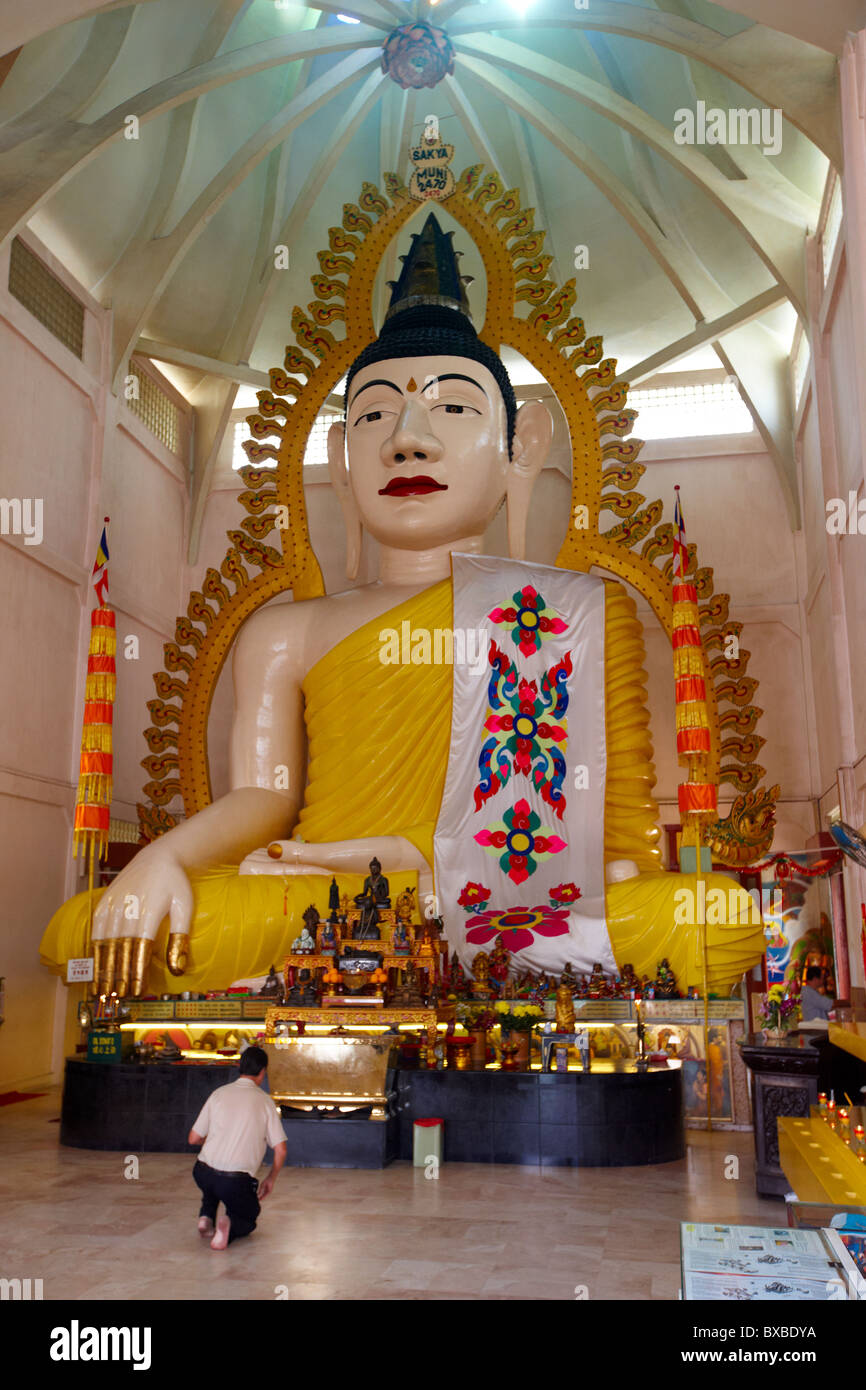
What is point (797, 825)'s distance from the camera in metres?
9.84

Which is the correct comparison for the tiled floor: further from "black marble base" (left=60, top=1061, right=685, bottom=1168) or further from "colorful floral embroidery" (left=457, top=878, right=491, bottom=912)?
"colorful floral embroidery" (left=457, top=878, right=491, bottom=912)

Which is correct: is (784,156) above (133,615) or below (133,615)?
above

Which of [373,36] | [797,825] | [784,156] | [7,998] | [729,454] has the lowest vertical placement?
[7,998]

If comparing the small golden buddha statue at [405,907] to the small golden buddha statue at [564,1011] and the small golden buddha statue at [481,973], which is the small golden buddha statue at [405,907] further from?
the small golden buddha statue at [564,1011]

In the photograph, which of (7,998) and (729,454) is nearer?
(7,998)

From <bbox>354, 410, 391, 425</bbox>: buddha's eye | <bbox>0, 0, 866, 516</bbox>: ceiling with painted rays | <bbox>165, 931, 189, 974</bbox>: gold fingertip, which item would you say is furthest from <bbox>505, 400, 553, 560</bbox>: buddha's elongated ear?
<bbox>165, 931, 189, 974</bbox>: gold fingertip

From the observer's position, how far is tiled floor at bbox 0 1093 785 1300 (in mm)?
3326

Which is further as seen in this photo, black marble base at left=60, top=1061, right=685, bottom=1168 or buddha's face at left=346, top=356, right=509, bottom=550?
buddha's face at left=346, top=356, right=509, bottom=550

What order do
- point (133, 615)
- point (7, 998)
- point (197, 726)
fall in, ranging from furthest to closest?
point (133, 615) < point (197, 726) < point (7, 998)

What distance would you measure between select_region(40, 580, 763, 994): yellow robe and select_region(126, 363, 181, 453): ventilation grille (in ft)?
11.9

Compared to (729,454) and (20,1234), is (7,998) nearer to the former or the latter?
(20,1234)

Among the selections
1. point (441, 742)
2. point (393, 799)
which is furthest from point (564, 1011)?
point (441, 742)

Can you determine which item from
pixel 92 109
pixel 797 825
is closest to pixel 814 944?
pixel 797 825

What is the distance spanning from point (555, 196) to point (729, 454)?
289 cm
